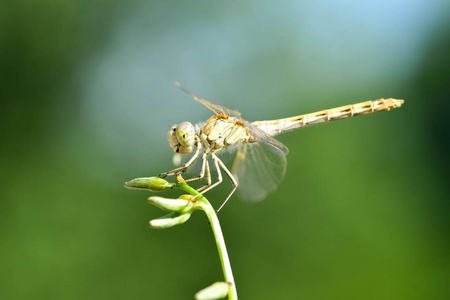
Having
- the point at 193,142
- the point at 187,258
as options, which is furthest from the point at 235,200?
the point at 193,142

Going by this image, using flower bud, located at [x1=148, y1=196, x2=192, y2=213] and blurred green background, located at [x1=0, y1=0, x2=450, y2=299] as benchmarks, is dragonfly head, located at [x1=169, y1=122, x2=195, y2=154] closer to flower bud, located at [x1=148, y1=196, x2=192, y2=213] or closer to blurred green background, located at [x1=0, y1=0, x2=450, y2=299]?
flower bud, located at [x1=148, y1=196, x2=192, y2=213]

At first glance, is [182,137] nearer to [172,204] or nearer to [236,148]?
[236,148]

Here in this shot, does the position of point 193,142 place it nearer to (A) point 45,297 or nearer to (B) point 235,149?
(B) point 235,149

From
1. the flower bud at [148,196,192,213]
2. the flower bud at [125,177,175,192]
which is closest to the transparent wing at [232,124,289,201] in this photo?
the flower bud at [125,177,175,192]

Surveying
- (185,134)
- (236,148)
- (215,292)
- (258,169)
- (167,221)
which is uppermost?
(185,134)

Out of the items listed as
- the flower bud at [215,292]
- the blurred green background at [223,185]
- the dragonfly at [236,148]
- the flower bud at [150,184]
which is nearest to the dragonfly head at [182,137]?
the dragonfly at [236,148]

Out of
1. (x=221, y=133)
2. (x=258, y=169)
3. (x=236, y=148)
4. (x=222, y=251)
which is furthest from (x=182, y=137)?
(x=222, y=251)
